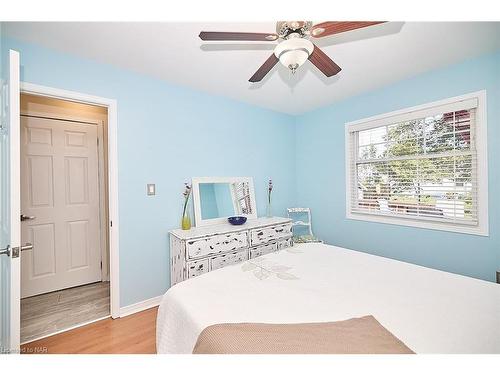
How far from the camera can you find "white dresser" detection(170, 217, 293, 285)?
7.30ft

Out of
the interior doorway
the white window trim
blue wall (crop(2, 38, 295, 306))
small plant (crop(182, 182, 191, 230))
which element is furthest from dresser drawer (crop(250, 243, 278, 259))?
the interior doorway

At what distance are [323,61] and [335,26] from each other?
1.04 ft

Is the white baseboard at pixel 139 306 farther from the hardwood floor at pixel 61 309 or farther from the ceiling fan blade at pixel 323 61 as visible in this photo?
the ceiling fan blade at pixel 323 61

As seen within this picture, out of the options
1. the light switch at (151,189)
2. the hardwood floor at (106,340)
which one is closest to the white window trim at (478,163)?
the light switch at (151,189)

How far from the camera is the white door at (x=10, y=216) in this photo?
130cm

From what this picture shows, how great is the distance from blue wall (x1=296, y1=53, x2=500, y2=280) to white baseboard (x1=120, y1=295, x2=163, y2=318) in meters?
2.38

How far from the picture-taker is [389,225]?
271cm

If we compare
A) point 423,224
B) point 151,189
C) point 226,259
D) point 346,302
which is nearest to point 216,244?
point 226,259

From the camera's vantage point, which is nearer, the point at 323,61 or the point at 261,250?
the point at 323,61

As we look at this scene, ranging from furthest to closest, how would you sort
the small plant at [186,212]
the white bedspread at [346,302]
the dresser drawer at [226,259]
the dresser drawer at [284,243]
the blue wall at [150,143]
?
the dresser drawer at [284,243] → the small plant at [186,212] → the dresser drawer at [226,259] → the blue wall at [150,143] → the white bedspread at [346,302]

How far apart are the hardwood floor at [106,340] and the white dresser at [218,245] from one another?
1.66ft

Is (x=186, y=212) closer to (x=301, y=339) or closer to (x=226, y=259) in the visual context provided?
(x=226, y=259)

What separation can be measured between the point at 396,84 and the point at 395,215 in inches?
59.2
